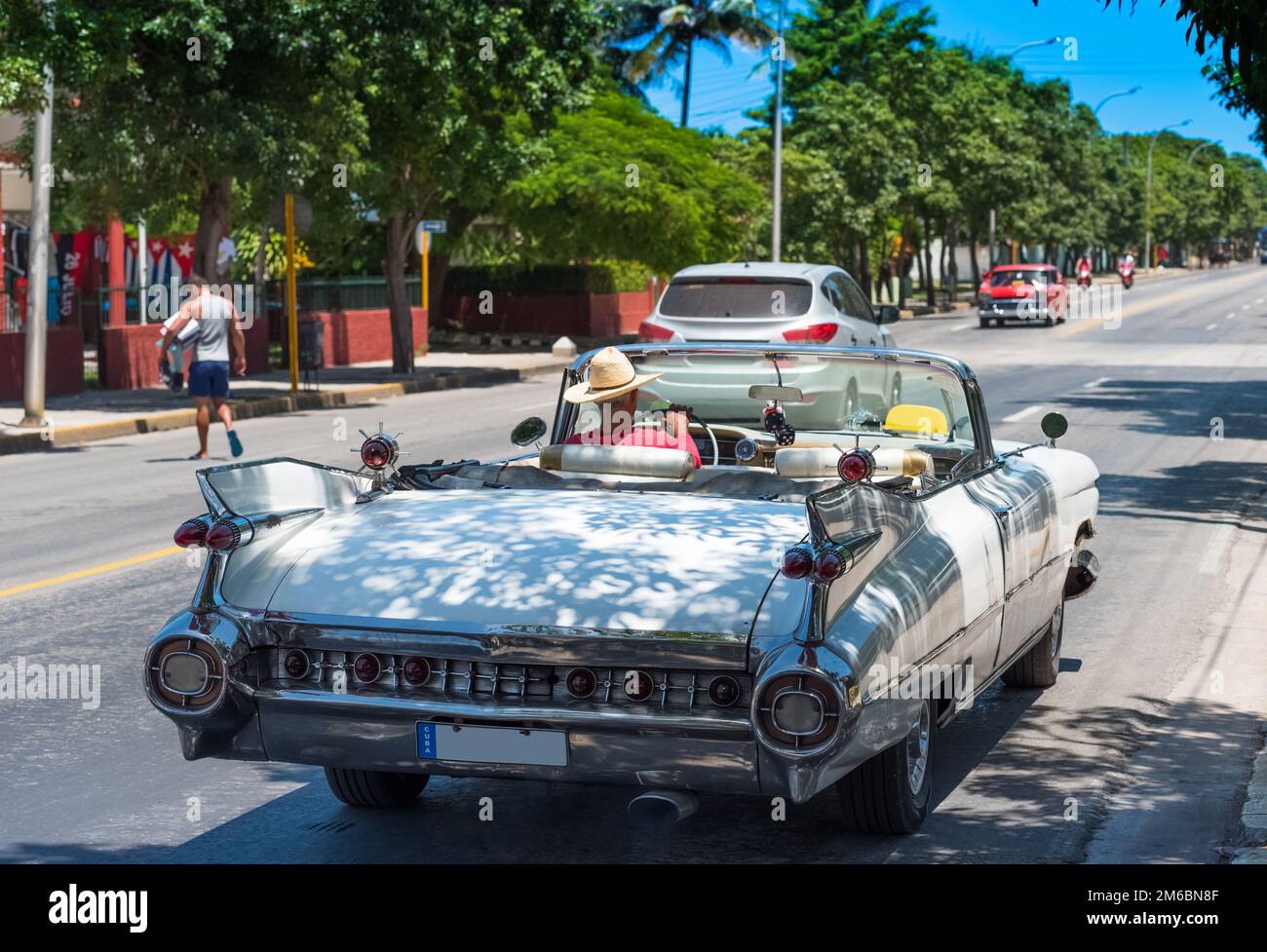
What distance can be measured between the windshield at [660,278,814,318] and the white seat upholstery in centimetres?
1265

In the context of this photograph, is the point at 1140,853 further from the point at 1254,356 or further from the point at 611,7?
the point at 1254,356

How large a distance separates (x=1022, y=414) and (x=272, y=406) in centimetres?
1010

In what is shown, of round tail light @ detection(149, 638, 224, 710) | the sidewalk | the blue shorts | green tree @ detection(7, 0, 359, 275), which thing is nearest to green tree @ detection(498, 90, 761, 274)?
the sidewalk

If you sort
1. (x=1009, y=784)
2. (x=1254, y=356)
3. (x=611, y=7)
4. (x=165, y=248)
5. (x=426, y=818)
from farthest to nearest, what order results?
(x=165, y=248) < (x=1254, y=356) < (x=611, y=7) < (x=1009, y=784) < (x=426, y=818)

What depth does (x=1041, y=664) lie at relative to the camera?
7.74 meters

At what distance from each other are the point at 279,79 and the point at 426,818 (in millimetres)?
20014

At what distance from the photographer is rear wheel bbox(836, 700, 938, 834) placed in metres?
5.38

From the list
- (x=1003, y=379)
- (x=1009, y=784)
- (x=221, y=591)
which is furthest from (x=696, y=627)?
(x=1003, y=379)

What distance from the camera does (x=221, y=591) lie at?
5227 millimetres

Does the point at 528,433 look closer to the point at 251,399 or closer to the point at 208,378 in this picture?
the point at 208,378

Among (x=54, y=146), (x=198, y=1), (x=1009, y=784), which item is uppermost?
(x=198, y=1)

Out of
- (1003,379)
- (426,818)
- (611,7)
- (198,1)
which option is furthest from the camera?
(611,7)

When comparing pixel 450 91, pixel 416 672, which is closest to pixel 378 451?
pixel 416 672

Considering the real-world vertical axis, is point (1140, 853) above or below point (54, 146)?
below
